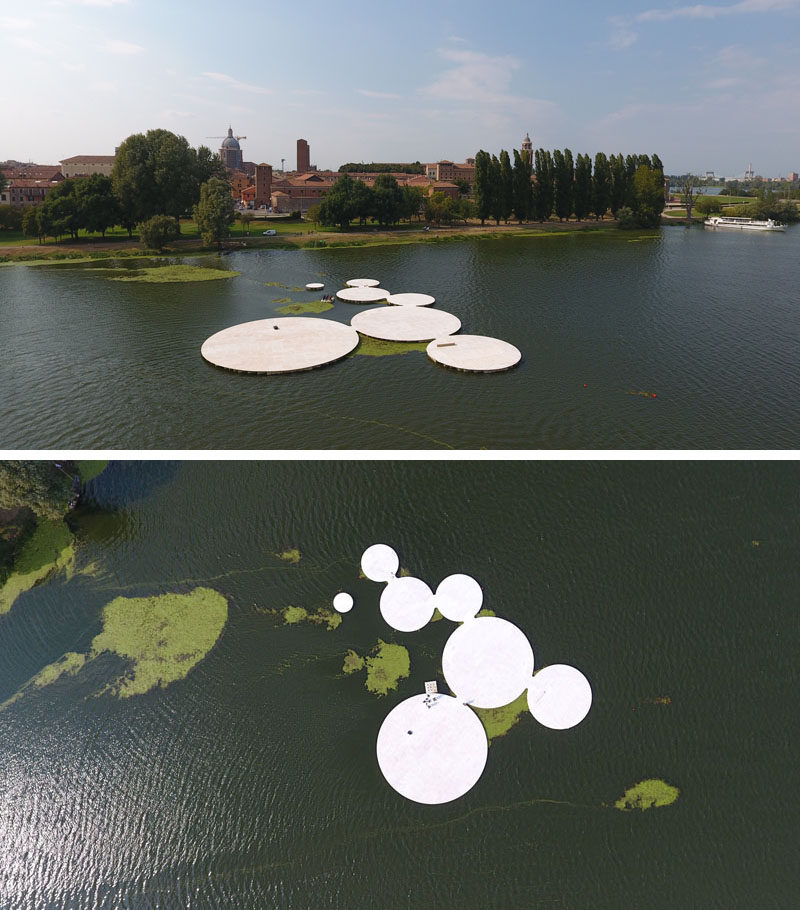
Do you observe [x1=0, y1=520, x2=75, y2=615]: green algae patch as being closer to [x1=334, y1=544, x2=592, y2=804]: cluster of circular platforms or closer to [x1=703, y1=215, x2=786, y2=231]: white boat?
[x1=334, y1=544, x2=592, y2=804]: cluster of circular platforms

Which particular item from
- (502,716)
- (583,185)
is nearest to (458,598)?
(502,716)

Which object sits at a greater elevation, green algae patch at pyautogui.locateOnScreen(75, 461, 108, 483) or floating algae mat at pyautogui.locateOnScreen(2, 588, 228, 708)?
green algae patch at pyautogui.locateOnScreen(75, 461, 108, 483)

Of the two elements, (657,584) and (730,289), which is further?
(730,289)

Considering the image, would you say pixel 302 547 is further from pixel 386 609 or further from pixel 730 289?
pixel 730 289

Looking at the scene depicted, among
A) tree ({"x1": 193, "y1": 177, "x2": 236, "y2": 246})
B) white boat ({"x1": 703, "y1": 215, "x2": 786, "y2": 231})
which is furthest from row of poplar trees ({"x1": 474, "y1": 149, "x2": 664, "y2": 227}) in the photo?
tree ({"x1": 193, "y1": 177, "x2": 236, "y2": 246})

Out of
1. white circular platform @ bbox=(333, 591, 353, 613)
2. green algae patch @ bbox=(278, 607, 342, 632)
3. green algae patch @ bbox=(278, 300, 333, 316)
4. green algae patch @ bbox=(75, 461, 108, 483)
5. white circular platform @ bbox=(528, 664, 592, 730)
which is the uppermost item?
green algae patch @ bbox=(278, 300, 333, 316)

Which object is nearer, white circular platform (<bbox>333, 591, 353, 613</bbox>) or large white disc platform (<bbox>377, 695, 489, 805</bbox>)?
large white disc platform (<bbox>377, 695, 489, 805</bbox>)

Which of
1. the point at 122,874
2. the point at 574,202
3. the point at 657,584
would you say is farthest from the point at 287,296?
the point at 574,202
